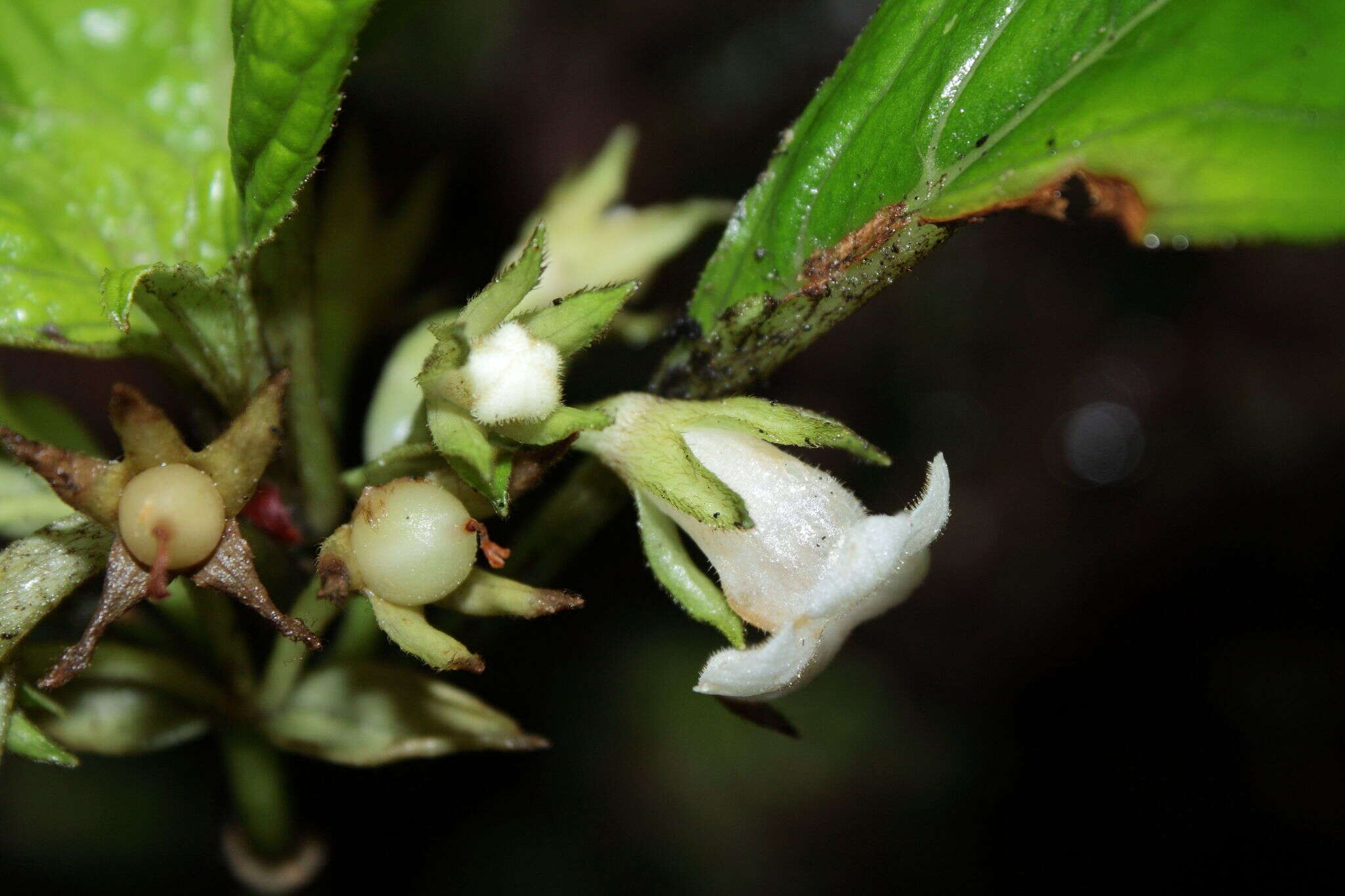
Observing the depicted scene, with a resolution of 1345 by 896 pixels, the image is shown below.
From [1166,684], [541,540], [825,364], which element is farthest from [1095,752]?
[541,540]

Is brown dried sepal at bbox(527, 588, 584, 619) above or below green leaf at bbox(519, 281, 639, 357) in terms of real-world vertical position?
below

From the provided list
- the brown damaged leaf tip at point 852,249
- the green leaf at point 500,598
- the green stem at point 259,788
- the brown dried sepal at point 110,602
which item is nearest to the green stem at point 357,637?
the green stem at point 259,788

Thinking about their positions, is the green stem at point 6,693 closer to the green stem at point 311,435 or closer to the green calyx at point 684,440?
the green stem at point 311,435

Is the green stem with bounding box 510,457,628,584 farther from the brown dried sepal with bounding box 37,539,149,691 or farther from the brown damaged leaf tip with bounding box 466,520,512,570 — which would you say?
the brown dried sepal with bounding box 37,539,149,691

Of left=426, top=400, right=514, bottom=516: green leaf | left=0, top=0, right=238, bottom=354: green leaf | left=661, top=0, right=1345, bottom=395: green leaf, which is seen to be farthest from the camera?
left=0, top=0, right=238, bottom=354: green leaf

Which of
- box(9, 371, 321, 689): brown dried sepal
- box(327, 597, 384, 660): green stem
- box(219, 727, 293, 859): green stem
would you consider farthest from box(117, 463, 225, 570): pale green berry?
box(219, 727, 293, 859): green stem

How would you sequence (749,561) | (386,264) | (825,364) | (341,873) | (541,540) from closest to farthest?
(749,561), (541,540), (386,264), (341,873), (825,364)

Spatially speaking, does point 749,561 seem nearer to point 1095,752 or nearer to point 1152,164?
point 1152,164
